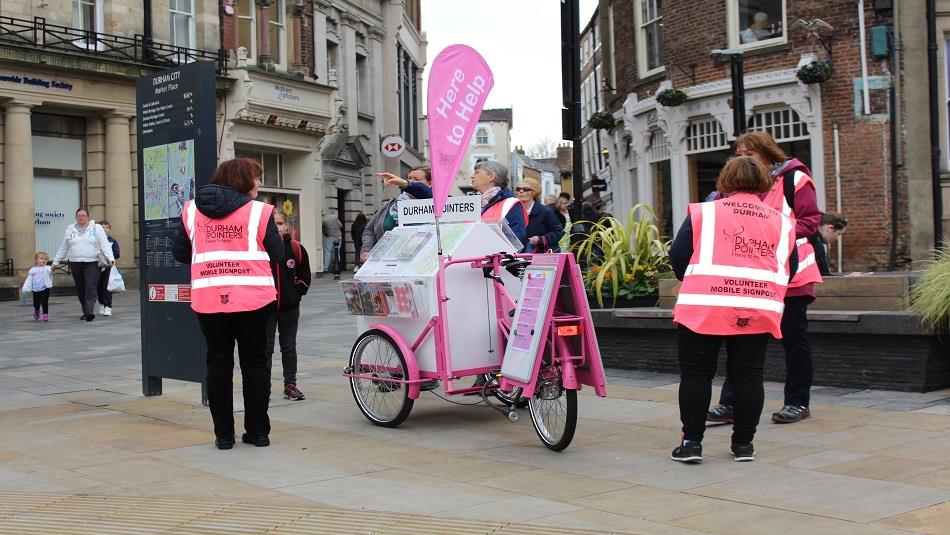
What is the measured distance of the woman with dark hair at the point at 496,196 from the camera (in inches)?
333

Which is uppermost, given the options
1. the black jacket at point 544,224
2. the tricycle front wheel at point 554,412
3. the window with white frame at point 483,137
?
the window with white frame at point 483,137

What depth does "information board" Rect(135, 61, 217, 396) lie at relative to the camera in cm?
846

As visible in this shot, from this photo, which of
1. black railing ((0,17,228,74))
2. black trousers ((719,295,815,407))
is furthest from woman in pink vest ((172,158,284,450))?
black railing ((0,17,228,74))

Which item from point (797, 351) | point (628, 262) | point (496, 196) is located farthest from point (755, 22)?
point (797, 351)

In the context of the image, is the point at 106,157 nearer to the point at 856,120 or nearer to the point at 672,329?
the point at 856,120

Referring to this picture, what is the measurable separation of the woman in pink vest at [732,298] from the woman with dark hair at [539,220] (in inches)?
151

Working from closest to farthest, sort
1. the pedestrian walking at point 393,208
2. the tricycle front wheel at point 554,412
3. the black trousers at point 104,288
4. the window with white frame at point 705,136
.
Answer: the tricycle front wheel at point 554,412
the pedestrian walking at point 393,208
the black trousers at point 104,288
the window with white frame at point 705,136

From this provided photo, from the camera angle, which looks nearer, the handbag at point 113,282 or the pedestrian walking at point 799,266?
the pedestrian walking at point 799,266

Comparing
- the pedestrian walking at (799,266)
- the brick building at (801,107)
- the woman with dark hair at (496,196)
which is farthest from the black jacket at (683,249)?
the brick building at (801,107)

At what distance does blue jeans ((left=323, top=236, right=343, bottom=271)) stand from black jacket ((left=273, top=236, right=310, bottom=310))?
24.3 m

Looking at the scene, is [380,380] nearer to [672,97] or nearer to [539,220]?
[539,220]

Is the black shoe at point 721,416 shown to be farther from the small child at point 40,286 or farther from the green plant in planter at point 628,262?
the small child at point 40,286

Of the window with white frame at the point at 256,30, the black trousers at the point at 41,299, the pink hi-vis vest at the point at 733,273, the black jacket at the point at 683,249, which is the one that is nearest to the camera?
the pink hi-vis vest at the point at 733,273

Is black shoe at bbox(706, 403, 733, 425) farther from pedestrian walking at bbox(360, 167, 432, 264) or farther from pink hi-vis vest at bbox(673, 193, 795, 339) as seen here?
pedestrian walking at bbox(360, 167, 432, 264)
